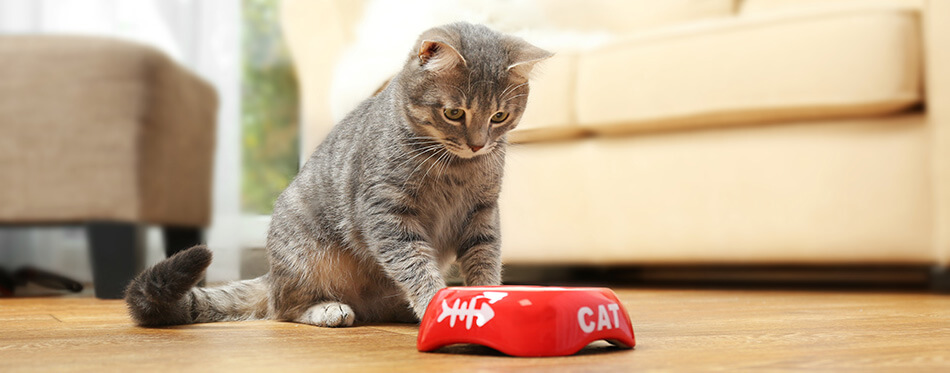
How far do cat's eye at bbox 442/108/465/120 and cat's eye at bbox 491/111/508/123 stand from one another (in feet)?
0.15

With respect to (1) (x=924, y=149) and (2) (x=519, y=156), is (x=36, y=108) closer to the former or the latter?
(2) (x=519, y=156)

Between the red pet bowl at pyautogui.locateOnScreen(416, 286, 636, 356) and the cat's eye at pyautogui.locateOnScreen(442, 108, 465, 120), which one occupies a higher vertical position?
the cat's eye at pyautogui.locateOnScreen(442, 108, 465, 120)

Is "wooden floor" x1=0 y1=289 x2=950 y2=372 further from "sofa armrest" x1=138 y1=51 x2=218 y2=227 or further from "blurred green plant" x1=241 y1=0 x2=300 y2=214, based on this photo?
"blurred green plant" x1=241 y1=0 x2=300 y2=214

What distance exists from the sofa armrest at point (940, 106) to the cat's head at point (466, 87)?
967 mm

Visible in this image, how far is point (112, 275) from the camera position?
1960 mm

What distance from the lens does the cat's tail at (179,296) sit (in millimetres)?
1216

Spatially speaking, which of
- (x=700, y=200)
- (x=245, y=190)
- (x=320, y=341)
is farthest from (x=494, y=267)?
(x=245, y=190)

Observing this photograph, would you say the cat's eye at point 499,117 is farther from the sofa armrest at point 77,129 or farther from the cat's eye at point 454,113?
the sofa armrest at point 77,129

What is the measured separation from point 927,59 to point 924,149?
18 centimetres

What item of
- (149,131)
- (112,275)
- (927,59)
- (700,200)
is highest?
(927,59)

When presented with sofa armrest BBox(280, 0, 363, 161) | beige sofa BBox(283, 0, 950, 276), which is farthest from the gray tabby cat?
sofa armrest BBox(280, 0, 363, 161)

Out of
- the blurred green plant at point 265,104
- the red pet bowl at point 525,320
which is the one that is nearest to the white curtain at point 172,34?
the blurred green plant at point 265,104

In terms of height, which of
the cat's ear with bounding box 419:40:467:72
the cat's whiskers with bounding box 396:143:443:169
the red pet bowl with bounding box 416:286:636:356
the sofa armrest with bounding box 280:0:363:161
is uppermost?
the sofa armrest with bounding box 280:0:363:161

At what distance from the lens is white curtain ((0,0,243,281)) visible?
306 centimetres
